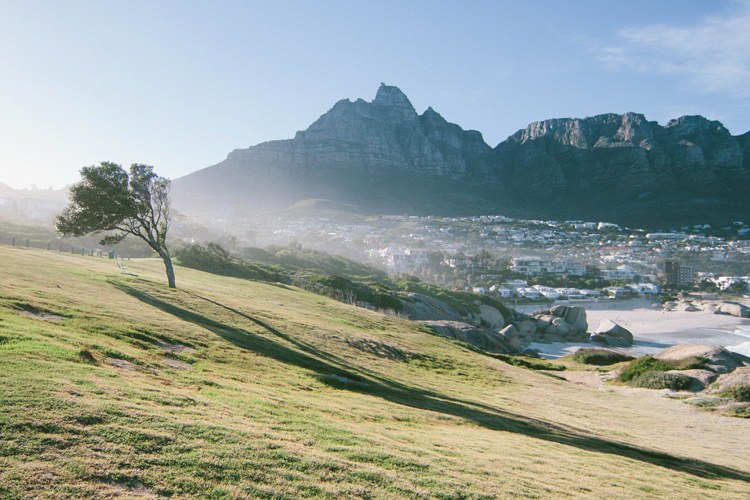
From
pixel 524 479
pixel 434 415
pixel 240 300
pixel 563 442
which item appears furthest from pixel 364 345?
pixel 524 479

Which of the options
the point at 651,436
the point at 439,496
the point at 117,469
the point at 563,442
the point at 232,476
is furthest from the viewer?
the point at 651,436

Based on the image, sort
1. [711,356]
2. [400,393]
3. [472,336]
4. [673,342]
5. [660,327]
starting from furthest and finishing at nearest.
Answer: [660,327] < [673,342] < [472,336] < [711,356] < [400,393]

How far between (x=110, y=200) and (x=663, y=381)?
40047 mm

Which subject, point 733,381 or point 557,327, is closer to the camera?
point 733,381

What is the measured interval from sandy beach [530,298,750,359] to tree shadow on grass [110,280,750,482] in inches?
1725

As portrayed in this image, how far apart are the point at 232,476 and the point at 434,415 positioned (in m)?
11.2

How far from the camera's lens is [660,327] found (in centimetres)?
8762

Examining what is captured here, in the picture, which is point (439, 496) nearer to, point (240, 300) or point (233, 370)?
point (233, 370)

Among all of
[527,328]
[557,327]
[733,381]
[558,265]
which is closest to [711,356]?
[733,381]

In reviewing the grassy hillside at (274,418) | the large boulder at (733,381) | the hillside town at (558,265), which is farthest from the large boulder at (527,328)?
the grassy hillside at (274,418)

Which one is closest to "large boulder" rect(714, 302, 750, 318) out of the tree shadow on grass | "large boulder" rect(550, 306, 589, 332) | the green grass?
"large boulder" rect(550, 306, 589, 332)

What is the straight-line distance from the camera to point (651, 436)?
21.5m

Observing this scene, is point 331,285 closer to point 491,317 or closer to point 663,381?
point 491,317

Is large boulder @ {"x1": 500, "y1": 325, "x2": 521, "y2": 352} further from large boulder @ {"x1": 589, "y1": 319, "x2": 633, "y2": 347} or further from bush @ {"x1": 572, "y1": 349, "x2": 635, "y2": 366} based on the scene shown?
large boulder @ {"x1": 589, "y1": 319, "x2": 633, "y2": 347}
